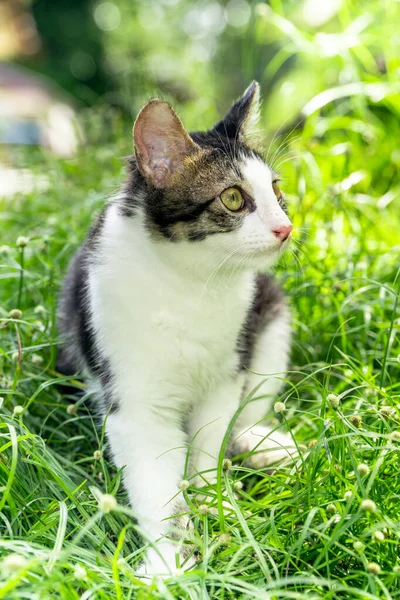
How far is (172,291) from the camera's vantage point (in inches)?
81.4

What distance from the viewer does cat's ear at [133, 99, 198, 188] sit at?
6.31 feet

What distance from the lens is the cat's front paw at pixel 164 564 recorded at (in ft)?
5.19

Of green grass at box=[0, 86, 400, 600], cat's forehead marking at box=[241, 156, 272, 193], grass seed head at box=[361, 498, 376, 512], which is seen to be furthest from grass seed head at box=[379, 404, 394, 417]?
cat's forehead marking at box=[241, 156, 272, 193]

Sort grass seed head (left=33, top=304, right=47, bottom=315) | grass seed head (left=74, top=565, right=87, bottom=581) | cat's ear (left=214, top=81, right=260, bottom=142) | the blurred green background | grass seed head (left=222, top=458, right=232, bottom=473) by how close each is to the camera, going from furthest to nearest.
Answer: the blurred green background
grass seed head (left=33, top=304, right=47, bottom=315)
cat's ear (left=214, top=81, right=260, bottom=142)
grass seed head (left=222, top=458, right=232, bottom=473)
grass seed head (left=74, top=565, right=87, bottom=581)

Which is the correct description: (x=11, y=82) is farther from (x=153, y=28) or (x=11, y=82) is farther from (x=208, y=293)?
(x=208, y=293)

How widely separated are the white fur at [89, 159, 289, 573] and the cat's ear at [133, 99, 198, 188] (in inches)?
7.2

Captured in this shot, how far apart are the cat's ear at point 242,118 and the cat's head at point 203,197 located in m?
0.22

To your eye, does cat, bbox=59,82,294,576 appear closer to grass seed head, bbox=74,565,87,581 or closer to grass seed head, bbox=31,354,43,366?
grass seed head, bbox=31,354,43,366

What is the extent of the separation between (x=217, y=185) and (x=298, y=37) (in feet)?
8.68

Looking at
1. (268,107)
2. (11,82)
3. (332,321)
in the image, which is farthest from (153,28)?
(332,321)

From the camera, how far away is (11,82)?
16.7m

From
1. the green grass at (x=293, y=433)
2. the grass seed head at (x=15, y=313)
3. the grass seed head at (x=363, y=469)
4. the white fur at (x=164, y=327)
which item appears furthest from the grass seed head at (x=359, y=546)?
the grass seed head at (x=15, y=313)

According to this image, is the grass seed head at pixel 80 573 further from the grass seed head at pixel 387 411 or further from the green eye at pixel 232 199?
the green eye at pixel 232 199

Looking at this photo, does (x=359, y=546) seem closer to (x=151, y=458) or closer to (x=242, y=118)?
(x=151, y=458)
